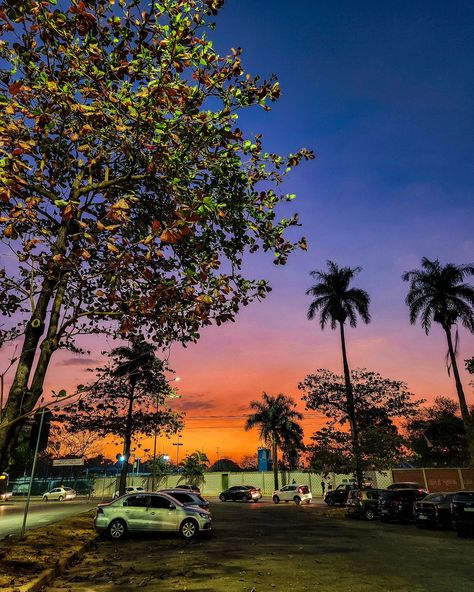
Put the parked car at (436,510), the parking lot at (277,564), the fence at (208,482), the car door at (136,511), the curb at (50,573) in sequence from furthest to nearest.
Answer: the fence at (208,482) → the parked car at (436,510) → the car door at (136,511) → the parking lot at (277,564) → the curb at (50,573)

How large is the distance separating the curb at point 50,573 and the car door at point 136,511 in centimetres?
316

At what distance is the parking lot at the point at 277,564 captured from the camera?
7953mm

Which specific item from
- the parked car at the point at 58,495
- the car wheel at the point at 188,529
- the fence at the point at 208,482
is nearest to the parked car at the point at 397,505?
the car wheel at the point at 188,529

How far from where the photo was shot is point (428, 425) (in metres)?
58.8

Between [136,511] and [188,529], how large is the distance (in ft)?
6.31

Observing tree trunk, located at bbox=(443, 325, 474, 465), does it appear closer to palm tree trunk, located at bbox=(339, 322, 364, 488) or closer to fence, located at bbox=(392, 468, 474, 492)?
fence, located at bbox=(392, 468, 474, 492)

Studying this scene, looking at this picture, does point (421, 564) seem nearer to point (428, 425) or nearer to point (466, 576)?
point (466, 576)

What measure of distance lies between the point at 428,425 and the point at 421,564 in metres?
54.8

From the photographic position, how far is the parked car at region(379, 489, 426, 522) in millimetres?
21578

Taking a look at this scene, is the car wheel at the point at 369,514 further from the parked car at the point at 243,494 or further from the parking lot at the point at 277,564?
the parked car at the point at 243,494

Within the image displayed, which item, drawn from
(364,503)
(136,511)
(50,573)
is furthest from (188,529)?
(364,503)

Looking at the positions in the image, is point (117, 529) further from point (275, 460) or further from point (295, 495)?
point (275, 460)

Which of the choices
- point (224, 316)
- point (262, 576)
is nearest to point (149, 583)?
point (262, 576)

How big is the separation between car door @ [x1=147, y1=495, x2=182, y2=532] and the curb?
11.1ft
